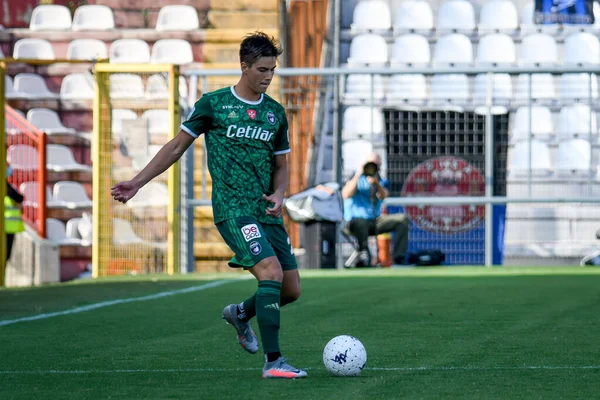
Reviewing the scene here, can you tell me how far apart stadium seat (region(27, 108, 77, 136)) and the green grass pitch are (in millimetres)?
6153

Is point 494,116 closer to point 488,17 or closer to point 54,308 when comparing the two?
point 488,17

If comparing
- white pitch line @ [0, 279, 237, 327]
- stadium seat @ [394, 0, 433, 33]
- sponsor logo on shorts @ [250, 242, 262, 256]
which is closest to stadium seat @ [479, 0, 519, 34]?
stadium seat @ [394, 0, 433, 33]

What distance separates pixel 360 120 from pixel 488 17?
4.62 m

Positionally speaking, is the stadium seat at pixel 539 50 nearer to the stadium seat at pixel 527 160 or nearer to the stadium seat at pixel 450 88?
the stadium seat at pixel 450 88

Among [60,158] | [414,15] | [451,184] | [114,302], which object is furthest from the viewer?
[414,15]

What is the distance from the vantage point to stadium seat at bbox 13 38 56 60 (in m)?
20.0

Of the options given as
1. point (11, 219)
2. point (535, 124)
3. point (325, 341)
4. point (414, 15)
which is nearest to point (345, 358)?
point (325, 341)

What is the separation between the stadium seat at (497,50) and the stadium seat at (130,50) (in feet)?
18.8

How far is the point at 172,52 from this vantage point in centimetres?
1988

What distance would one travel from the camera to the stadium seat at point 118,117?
50.5ft

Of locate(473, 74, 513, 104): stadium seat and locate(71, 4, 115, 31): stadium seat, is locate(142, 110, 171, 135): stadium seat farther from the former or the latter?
locate(71, 4, 115, 31): stadium seat

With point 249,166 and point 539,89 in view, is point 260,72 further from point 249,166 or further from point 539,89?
point 539,89

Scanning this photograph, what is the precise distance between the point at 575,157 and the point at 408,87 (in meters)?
3.27

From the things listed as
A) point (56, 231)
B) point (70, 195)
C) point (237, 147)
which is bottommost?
point (56, 231)
